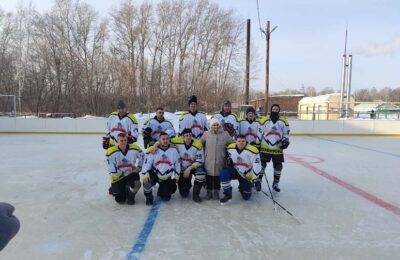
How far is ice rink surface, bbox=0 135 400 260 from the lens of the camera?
2.56 m

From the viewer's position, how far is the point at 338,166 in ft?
21.1

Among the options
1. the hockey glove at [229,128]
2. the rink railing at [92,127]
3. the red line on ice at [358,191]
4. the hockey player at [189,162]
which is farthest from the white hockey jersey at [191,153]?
the rink railing at [92,127]

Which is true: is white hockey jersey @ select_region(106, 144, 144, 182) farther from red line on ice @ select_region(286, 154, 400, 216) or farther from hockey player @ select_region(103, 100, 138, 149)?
red line on ice @ select_region(286, 154, 400, 216)

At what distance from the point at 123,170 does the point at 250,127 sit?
1.84 metres

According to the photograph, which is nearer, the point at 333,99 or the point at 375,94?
the point at 333,99

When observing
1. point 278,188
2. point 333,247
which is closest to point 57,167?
point 278,188

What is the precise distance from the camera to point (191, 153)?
400 cm

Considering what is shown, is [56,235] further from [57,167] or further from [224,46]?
[224,46]

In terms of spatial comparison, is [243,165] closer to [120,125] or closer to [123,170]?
[123,170]

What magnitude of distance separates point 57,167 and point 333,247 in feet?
16.7

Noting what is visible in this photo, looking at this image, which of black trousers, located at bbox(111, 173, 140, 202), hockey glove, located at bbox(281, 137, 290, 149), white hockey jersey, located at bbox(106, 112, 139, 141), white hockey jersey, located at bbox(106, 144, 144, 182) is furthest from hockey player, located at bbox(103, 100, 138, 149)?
hockey glove, located at bbox(281, 137, 290, 149)

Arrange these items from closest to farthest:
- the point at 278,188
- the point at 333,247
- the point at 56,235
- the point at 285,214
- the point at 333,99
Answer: the point at 333,247
the point at 56,235
the point at 285,214
the point at 278,188
the point at 333,99

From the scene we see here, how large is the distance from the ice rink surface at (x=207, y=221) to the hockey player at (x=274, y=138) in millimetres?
426

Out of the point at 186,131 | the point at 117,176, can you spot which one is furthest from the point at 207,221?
the point at 186,131
